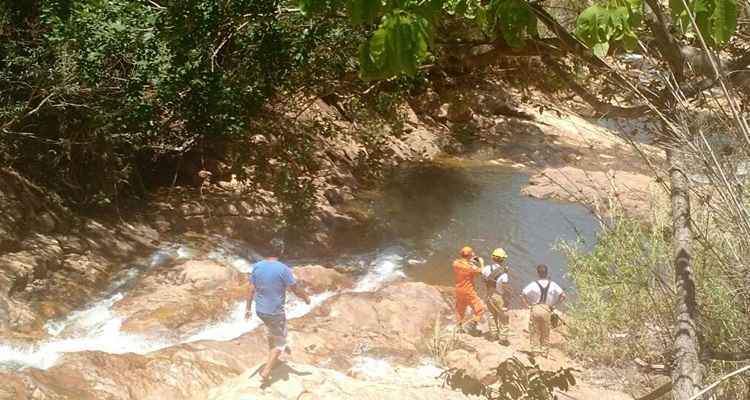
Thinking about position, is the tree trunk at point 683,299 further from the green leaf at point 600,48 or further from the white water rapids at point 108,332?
the white water rapids at point 108,332

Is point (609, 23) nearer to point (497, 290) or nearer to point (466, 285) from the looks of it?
point (466, 285)

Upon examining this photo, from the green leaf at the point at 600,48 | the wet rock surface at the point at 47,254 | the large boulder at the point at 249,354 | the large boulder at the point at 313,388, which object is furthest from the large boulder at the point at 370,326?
the green leaf at the point at 600,48

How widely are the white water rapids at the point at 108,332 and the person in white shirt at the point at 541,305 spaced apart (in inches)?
124

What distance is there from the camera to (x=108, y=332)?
28.0 ft

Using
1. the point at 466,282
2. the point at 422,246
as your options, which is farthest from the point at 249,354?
the point at 422,246

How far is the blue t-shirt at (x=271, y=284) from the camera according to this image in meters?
6.72

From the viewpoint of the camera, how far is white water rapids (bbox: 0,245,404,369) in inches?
301

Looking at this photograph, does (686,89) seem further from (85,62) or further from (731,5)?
(85,62)

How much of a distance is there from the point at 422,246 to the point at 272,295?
7037 millimetres

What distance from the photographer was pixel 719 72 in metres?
1.74

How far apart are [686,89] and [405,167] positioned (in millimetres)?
16614

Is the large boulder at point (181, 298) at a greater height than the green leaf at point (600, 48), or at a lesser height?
lesser

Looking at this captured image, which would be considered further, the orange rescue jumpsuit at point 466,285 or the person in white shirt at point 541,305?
the orange rescue jumpsuit at point 466,285

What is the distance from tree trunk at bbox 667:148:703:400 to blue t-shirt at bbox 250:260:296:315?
15.7 feet
